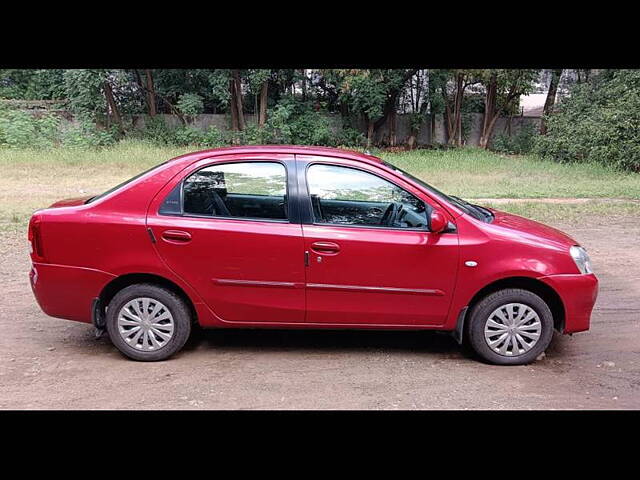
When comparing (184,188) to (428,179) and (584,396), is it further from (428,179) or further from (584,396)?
(428,179)

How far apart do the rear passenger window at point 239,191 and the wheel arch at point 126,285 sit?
61 cm

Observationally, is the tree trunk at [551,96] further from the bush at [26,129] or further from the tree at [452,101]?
the bush at [26,129]

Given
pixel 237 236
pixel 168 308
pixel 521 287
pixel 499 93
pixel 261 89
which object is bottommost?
pixel 168 308

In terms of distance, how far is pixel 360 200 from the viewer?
490 centimetres

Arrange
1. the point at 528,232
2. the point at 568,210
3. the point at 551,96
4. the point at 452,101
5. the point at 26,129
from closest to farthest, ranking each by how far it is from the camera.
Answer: the point at 528,232, the point at 568,210, the point at 26,129, the point at 551,96, the point at 452,101

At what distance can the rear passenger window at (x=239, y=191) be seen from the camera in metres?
4.76

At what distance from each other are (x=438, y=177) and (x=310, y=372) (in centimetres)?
1372

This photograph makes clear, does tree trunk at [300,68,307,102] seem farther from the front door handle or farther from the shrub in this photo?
the front door handle

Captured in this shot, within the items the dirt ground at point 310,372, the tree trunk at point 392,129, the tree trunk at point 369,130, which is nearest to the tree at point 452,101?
the tree trunk at point 392,129

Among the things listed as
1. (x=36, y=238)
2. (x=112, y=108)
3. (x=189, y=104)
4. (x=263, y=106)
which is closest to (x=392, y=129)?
(x=263, y=106)

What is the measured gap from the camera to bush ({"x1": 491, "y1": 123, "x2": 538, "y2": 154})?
25438 millimetres

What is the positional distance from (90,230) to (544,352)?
3958mm

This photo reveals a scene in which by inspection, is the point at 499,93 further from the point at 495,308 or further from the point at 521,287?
the point at 495,308

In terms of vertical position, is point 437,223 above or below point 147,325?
above
